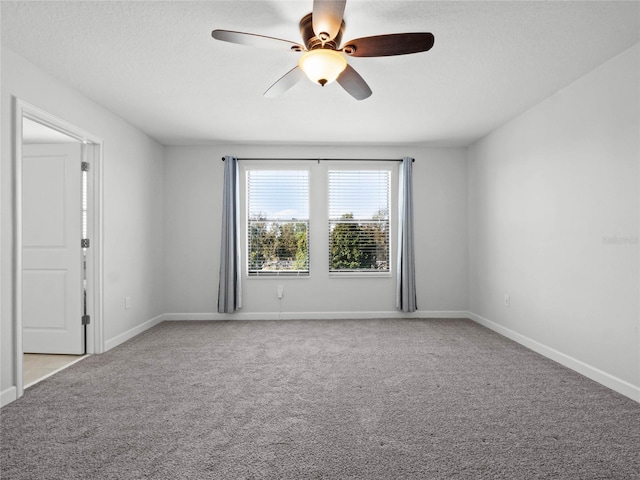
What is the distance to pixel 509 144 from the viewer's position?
414 centimetres

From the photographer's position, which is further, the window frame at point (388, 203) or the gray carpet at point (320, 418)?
the window frame at point (388, 203)

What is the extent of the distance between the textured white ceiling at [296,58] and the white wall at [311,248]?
37.9 inches

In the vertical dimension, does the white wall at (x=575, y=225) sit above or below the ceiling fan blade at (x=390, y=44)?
below

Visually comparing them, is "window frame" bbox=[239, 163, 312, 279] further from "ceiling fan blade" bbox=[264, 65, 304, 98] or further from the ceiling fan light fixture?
the ceiling fan light fixture

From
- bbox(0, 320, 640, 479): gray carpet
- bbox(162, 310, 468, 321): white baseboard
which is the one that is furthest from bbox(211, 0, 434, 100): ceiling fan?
bbox(162, 310, 468, 321): white baseboard

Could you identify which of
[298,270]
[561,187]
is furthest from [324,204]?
[561,187]

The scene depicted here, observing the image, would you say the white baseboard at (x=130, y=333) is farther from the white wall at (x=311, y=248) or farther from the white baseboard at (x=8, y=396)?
the white baseboard at (x=8, y=396)

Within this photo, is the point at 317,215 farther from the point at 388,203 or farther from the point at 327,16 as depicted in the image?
the point at 327,16

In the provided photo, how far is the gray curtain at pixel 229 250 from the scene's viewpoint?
4969mm

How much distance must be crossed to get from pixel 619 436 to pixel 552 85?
2745mm

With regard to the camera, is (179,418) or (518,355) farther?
(518,355)

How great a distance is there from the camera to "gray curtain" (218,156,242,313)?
497 cm

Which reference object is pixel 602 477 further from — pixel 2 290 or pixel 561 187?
pixel 2 290

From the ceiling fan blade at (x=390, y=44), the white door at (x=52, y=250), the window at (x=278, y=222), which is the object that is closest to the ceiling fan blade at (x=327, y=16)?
the ceiling fan blade at (x=390, y=44)
